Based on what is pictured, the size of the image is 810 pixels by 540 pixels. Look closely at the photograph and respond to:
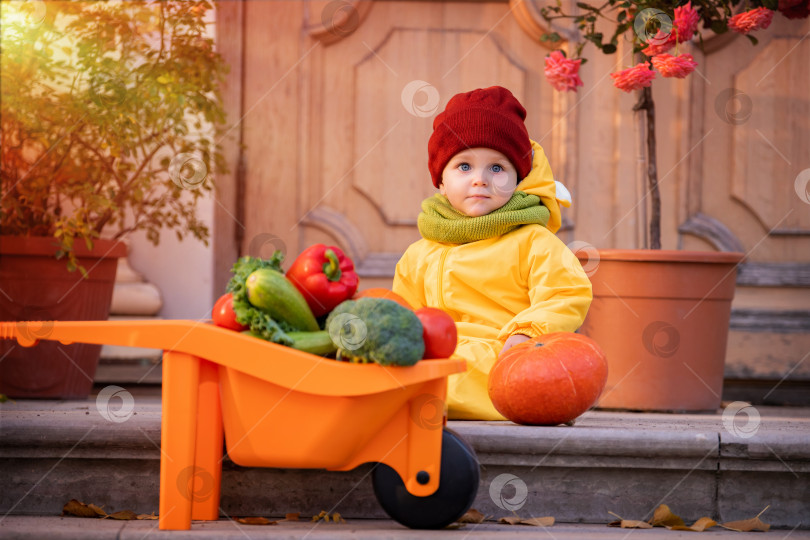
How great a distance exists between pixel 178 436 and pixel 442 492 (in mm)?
515

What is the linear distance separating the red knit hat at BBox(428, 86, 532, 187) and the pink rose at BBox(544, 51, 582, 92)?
15.0 inches

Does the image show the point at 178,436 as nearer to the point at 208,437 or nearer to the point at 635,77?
the point at 208,437

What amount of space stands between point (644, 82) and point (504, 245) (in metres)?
0.73

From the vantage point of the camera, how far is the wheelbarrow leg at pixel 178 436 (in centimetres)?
158

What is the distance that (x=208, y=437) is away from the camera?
5.38 ft

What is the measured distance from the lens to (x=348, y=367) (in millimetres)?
1505

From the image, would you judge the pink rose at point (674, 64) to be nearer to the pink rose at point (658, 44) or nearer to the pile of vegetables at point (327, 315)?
the pink rose at point (658, 44)

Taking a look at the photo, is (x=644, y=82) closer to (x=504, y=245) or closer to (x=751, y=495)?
(x=504, y=245)

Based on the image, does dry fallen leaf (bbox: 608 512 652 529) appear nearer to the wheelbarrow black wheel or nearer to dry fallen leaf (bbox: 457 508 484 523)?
dry fallen leaf (bbox: 457 508 484 523)

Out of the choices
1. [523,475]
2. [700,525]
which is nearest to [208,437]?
[523,475]

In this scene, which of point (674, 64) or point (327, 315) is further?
point (674, 64)

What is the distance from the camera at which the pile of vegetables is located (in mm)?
1485

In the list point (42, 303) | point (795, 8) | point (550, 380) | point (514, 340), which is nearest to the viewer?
point (550, 380)

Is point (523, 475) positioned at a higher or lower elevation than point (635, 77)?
lower
